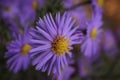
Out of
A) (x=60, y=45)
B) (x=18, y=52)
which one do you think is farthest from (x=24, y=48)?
(x=60, y=45)

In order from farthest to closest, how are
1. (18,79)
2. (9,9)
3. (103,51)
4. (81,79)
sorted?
(103,51)
(9,9)
(81,79)
(18,79)

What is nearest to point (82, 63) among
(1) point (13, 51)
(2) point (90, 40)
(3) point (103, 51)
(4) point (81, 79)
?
(4) point (81, 79)

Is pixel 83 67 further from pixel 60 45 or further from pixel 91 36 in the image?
pixel 60 45

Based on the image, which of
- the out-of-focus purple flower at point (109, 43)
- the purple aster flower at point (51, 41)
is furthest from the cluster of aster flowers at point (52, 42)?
the out-of-focus purple flower at point (109, 43)

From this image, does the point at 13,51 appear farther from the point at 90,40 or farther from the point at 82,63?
the point at 82,63

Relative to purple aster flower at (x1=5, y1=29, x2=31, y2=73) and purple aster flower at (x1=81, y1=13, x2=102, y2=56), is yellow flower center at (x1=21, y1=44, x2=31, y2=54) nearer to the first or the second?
purple aster flower at (x1=5, y1=29, x2=31, y2=73)

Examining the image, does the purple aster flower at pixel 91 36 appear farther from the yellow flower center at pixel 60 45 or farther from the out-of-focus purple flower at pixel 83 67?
the out-of-focus purple flower at pixel 83 67
